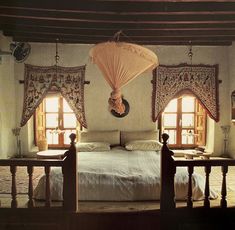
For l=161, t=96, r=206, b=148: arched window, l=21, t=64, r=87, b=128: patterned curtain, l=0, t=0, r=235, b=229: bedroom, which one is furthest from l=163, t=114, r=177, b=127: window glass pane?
l=21, t=64, r=87, b=128: patterned curtain

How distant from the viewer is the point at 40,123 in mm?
6777

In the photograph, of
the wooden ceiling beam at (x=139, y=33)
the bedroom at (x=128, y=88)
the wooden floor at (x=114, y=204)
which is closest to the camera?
the wooden floor at (x=114, y=204)

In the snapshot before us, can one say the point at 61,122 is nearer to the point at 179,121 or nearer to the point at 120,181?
the point at 179,121

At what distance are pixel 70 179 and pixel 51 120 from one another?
4083 millimetres

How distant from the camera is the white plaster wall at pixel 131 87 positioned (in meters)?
6.48

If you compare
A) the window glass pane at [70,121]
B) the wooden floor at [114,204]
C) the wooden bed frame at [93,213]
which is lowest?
the wooden floor at [114,204]

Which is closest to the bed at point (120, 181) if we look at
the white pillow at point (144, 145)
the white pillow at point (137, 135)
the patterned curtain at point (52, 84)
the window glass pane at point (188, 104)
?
the white pillow at point (144, 145)

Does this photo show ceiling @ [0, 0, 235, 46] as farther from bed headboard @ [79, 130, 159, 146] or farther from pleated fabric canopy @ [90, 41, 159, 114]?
bed headboard @ [79, 130, 159, 146]

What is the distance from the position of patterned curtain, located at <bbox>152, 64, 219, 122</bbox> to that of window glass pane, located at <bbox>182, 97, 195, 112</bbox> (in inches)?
15.2

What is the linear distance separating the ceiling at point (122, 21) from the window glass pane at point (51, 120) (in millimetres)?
1766

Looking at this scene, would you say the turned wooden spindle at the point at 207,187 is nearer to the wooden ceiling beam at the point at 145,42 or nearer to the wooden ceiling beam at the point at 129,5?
the wooden ceiling beam at the point at 129,5

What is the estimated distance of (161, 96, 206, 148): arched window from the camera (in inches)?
267

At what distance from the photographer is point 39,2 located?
397cm

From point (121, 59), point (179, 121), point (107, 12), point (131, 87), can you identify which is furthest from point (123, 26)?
point (179, 121)
